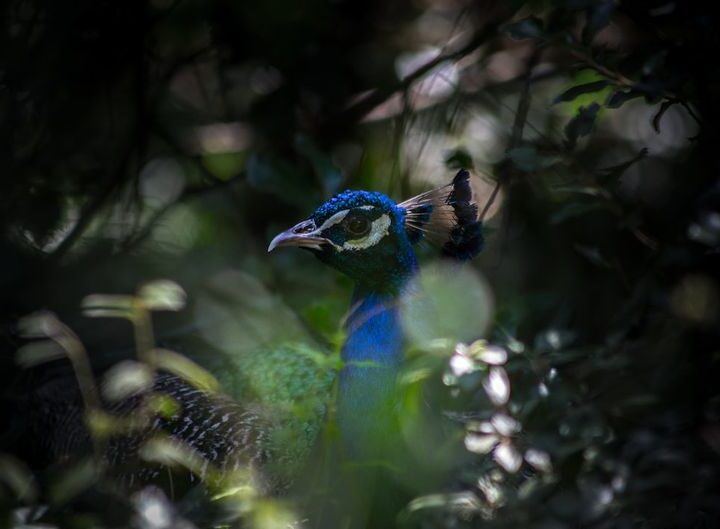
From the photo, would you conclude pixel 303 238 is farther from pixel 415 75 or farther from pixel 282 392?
pixel 415 75

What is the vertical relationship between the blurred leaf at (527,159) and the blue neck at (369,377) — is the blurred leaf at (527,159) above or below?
above

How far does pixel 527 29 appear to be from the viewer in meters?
1.73

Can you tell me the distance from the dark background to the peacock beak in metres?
0.20

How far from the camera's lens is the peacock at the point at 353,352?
1770 millimetres

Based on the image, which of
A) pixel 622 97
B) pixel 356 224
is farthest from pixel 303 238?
pixel 622 97

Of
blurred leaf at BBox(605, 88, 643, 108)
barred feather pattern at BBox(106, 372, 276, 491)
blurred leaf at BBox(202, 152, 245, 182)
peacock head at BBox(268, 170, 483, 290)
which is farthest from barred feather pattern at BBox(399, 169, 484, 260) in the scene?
blurred leaf at BBox(202, 152, 245, 182)

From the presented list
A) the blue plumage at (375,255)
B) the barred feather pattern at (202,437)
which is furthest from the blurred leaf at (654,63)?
the barred feather pattern at (202,437)

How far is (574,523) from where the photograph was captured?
1.38m

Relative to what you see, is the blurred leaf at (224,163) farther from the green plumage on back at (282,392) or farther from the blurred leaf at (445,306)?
the blurred leaf at (445,306)

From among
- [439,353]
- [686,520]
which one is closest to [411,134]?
[439,353]

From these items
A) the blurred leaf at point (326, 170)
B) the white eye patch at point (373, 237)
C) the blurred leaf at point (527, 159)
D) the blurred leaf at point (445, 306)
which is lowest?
the blurred leaf at point (445, 306)

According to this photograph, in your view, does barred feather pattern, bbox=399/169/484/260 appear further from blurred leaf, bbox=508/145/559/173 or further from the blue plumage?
blurred leaf, bbox=508/145/559/173

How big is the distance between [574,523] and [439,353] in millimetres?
366

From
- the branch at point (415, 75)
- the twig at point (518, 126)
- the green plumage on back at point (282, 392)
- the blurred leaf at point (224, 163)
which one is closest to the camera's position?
the green plumage on back at point (282, 392)
